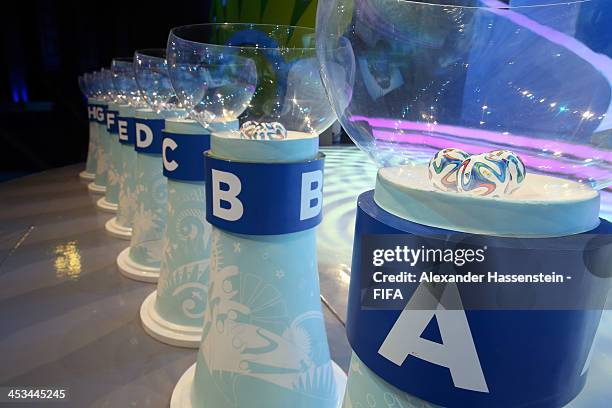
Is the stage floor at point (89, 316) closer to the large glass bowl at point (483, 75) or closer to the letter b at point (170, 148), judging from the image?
the letter b at point (170, 148)

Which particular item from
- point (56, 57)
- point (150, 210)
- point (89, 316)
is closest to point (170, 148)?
point (150, 210)

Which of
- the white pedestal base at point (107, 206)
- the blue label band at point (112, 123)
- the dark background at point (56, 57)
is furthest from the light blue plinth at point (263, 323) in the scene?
the dark background at point (56, 57)

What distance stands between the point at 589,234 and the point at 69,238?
241cm

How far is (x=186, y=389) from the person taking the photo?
1.14 meters

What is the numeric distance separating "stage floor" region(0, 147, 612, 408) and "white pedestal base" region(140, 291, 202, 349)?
0.02 metres

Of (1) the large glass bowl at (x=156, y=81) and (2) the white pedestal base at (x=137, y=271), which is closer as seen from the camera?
(1) the large glass bowl at (x=156, y=81)

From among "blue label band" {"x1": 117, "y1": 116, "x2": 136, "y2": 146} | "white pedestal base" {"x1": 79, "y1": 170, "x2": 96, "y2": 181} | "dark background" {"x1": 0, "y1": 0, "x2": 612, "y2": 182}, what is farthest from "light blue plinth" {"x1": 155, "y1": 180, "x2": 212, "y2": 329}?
"dark background" {"x1": 0, "y1": 0, "x2": 612, "y2": 182}

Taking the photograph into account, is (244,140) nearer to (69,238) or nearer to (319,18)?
(319,18)

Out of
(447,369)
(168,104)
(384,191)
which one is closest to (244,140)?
(384,191)

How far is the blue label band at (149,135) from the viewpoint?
5.62 feet

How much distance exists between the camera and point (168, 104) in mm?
1762

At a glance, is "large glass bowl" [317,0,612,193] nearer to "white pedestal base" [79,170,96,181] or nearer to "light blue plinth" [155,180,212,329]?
"light blue plinth" [155,180,212,329]

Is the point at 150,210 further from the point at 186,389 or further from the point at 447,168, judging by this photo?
the point at 447,168

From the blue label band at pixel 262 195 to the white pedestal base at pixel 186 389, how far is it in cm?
48
